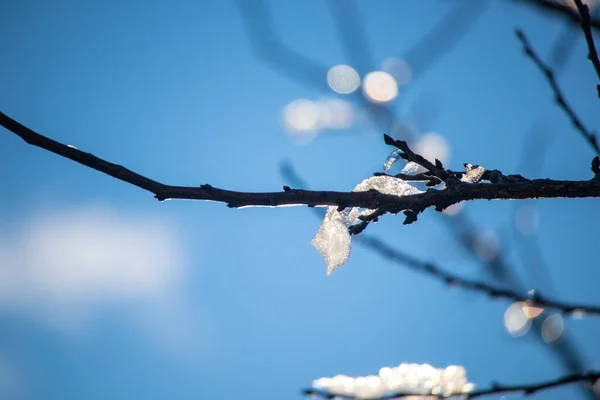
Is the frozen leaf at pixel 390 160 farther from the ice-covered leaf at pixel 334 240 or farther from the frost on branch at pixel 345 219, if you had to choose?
the ice-covered leaf at pixel 334 240

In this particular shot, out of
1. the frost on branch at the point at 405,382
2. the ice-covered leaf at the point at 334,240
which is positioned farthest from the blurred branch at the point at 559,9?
the frost on branch at the point at 405,382

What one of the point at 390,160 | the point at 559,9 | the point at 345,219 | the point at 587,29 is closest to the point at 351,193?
the point at 345,219

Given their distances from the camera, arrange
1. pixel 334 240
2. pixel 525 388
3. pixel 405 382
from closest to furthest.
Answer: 1. pixel 525 388
2. pixel 334 240
3. pixel 405 382

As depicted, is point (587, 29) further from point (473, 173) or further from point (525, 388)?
point (525, 388)

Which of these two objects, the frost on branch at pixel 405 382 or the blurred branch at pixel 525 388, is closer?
the blurred branch at pixel 525 388

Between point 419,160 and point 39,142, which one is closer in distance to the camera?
point 39,142

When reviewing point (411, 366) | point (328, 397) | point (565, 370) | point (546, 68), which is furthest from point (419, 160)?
point (565, 370)

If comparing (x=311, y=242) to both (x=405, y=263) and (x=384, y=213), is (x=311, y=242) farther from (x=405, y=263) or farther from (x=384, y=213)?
(x=405, y=263)
